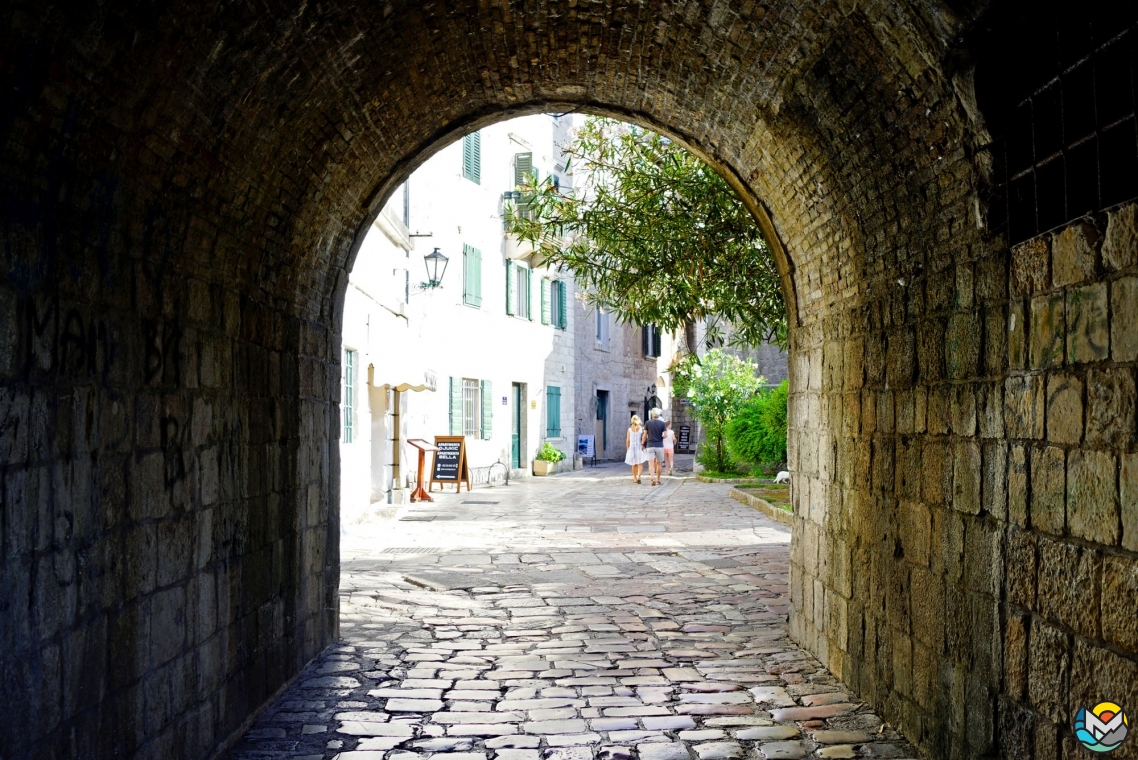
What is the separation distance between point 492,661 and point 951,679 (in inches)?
125

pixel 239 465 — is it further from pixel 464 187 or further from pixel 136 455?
pixel 464 187

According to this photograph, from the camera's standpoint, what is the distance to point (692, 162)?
441 inches

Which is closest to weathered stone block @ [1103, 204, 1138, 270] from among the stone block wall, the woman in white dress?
the stone block wall

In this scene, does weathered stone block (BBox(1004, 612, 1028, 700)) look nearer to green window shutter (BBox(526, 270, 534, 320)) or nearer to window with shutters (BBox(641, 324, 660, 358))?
green window shutter (BBox(526, 270, 534, 320))

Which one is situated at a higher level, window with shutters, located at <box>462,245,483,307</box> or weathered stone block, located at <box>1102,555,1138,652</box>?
window with shutters, located at <box>462,245,483,307</box>

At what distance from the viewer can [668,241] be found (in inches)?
442

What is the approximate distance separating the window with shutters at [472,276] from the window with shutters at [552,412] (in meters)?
4.62

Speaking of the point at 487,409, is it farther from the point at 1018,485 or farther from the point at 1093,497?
the point at 1093,497

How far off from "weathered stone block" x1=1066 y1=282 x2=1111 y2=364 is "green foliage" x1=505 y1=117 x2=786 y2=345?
7119 millimetres

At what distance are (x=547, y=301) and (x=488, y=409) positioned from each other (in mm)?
5083

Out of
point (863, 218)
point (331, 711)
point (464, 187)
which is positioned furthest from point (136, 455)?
point (464, 187)

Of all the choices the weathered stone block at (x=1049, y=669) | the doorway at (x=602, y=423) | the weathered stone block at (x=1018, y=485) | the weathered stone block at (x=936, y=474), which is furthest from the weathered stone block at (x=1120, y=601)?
the doorway at (x=602, y=423)

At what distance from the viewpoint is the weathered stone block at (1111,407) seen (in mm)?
3203

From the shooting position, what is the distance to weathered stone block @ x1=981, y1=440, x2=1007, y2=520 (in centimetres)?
419
